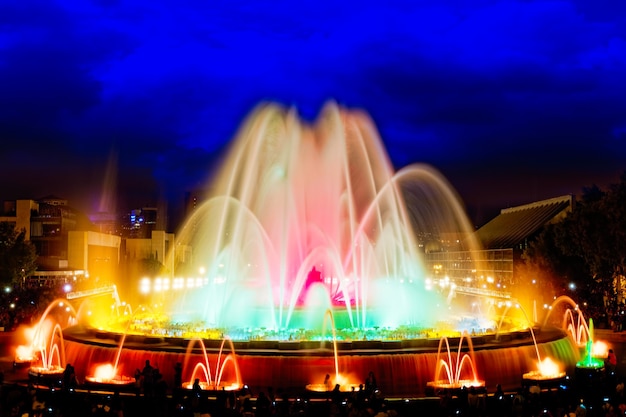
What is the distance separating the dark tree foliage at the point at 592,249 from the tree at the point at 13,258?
141ft

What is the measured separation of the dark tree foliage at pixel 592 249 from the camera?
161ft

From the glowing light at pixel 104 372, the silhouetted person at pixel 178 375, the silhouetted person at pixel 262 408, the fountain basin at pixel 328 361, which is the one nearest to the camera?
the silhouetted person at pixel 262 408

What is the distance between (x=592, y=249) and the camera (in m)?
50.3

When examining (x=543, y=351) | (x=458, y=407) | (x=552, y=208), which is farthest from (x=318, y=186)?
(x=552, y=208)

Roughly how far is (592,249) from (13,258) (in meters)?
45.3

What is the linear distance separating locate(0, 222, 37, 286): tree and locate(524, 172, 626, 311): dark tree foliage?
4294 cm

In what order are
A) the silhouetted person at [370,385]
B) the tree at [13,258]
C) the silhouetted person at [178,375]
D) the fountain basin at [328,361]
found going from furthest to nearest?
the tree at [13,258] → the fountain basin at [328,361] → the silhouetted person at [178,375] → the silhouetted person at [370,385]

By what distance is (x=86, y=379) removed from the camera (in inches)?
903

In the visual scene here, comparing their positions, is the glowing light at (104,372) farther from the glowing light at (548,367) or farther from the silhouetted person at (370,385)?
the glowing light at (548,367)

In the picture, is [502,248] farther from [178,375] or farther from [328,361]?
[178,375]

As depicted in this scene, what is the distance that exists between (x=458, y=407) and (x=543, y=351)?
7.47 meters

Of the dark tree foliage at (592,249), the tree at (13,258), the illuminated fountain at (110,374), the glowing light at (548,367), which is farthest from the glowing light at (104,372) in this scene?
the dark tree foliage at (592,249)

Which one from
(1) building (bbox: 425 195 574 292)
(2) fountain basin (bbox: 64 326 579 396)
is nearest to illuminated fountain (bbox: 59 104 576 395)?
(2) fountain basin (bbox: 64 326 579 396)

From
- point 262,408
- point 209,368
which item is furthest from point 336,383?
point 262,408
